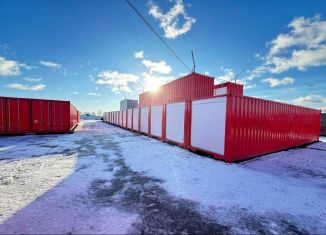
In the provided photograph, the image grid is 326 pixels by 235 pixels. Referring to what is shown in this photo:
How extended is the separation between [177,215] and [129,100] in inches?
1665

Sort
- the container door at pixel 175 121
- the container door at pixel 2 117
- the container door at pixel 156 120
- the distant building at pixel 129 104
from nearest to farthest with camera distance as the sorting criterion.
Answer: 1. the container door at pixel 175 121
2. the container door at pixel 2 117
3. the container door at pixel 156 120
4. the distant building at pixel 129 104

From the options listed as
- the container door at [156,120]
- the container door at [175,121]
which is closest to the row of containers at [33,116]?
the container door at [156,120]

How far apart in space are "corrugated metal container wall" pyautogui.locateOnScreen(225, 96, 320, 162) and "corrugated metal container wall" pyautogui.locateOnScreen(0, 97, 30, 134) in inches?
610

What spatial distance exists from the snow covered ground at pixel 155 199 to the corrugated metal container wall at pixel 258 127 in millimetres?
1405

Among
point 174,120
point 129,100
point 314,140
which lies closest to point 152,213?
point 174,120

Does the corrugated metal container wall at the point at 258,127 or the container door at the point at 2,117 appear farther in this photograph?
the container door at the point at 2,117

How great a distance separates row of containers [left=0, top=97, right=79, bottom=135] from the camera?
12.9 meters

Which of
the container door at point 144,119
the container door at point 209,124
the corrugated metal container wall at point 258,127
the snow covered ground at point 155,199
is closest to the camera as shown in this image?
the snow covered ground at point 155,199

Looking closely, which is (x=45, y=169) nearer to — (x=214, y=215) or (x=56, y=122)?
(x=214, y=215)

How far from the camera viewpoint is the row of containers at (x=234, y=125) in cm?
714

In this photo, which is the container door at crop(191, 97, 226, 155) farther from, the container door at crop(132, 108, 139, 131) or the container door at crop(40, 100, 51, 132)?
the container door at crop(40, 100, 51, 132)

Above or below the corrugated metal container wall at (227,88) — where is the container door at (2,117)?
below

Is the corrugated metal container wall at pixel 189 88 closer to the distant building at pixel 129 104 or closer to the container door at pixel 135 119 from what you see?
the container door at pixel 135 119

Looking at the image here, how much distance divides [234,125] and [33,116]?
15601 mm
